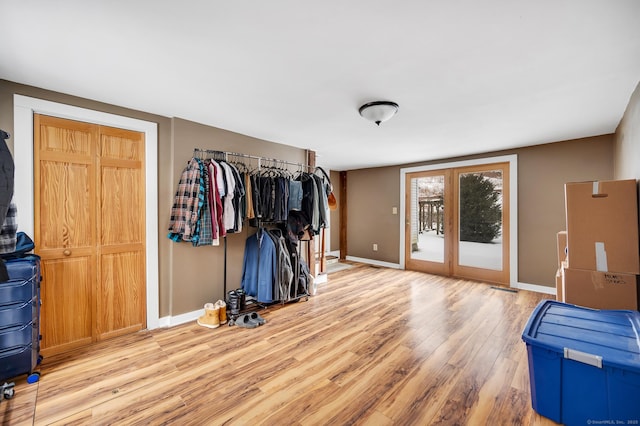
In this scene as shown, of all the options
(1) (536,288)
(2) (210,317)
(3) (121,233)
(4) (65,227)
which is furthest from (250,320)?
(1) (536,288)

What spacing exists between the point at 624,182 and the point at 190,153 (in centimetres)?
390

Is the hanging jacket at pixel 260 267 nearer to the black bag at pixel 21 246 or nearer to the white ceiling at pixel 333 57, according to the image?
the white ceiling at pixel 333 57

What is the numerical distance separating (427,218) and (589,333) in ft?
12.8

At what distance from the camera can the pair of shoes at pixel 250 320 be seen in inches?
115

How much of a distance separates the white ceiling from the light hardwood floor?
2295mm

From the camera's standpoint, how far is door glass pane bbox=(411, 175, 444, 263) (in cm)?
521

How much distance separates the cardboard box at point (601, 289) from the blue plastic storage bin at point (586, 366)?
0.18m

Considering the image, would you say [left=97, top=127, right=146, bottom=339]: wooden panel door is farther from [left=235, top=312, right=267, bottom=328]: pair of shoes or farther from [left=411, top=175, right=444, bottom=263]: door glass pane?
[left=411, top=175, right=444, bottom=263]: door glass pane

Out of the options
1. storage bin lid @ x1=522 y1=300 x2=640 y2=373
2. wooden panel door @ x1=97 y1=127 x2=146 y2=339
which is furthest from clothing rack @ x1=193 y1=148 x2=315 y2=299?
storage bin lid @ x1=522 y1=300 x2=640 y2=373

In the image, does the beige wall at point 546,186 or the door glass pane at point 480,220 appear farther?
the door glass pane at point 480,220

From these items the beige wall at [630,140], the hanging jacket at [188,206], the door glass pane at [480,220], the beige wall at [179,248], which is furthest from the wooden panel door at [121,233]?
the door glass pane at [480,220]

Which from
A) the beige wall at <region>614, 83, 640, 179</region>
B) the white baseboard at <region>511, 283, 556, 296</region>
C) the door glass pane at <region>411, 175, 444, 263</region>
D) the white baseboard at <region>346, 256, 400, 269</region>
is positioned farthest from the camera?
the white baseboard at <region>346, 256, 400, 269</region>

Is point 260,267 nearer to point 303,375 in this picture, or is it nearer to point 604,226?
point 303,375

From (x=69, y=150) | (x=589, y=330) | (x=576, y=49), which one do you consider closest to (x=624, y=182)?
(x=576, y=49)
